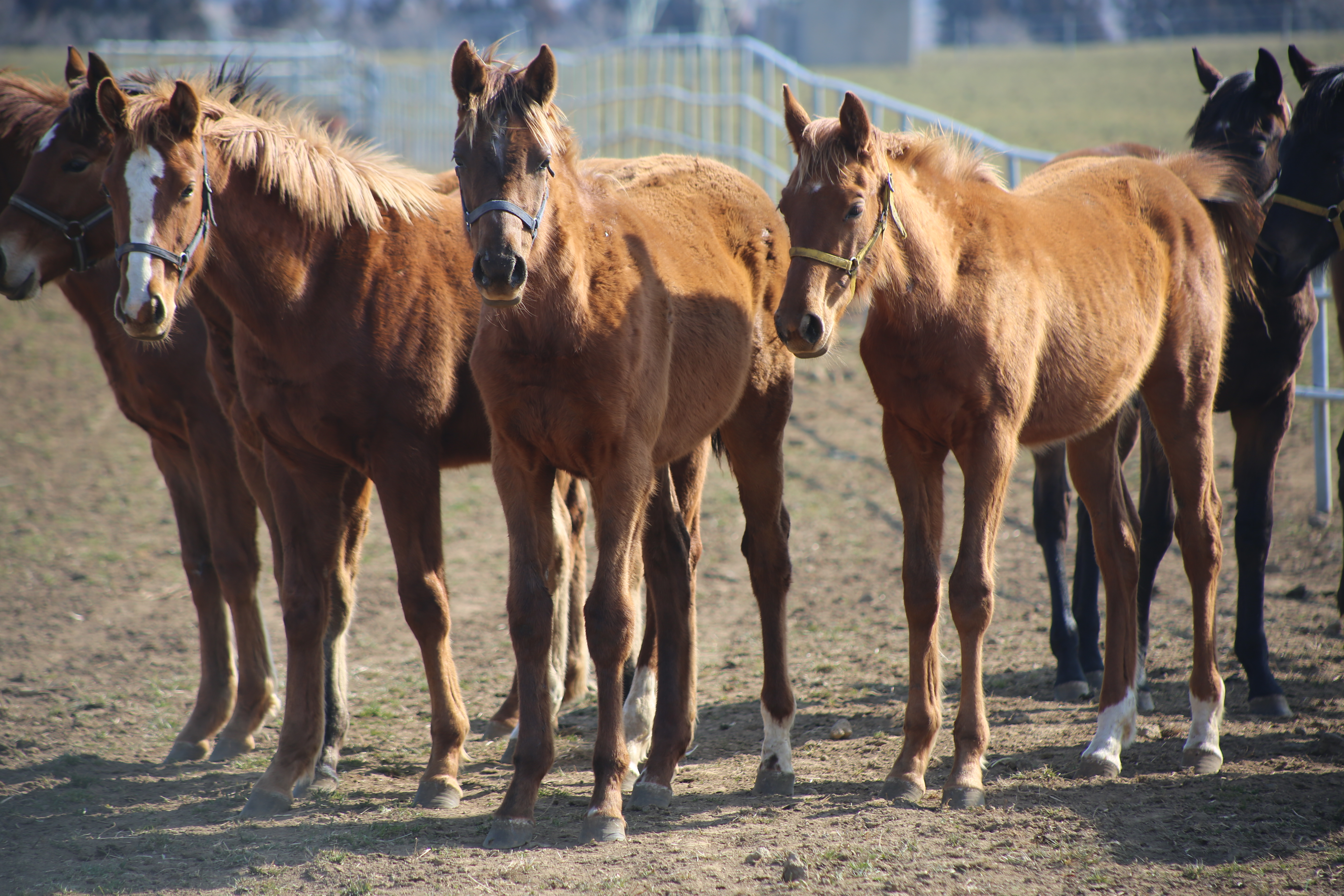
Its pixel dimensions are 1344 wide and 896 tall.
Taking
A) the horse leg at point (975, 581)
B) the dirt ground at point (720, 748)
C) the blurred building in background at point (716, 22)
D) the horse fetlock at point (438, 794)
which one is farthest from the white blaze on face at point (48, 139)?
the blurred building in background at point (716, 22)

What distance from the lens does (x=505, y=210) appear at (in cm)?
308

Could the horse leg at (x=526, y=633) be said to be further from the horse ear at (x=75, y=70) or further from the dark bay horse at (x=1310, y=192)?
the dark bay horse at (x=1310, y=192)

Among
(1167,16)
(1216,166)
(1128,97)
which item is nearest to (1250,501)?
(1216,166)

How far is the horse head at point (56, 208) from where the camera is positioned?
13.6 feet

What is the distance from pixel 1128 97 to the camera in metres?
27.2

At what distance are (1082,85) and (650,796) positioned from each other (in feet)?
104

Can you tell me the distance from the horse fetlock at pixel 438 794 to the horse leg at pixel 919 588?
1.56 meters

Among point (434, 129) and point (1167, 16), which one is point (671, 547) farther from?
point (1167, 16)

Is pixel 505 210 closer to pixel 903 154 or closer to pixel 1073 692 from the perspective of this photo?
pixel 903 154

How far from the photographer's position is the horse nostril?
129 inches

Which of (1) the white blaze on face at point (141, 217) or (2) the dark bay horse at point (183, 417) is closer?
(1) the white blaze on face at point (141, 217)

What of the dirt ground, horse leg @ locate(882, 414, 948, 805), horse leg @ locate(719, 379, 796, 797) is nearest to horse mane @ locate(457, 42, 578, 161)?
horse leg @ locate(719, 379, 796, 797)

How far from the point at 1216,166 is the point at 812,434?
16.0 feet

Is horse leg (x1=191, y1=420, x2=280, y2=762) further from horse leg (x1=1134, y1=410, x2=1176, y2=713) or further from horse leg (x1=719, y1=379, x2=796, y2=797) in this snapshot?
horse leg (x1=1134, y1=410, x2=1176, y2=713)
